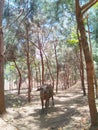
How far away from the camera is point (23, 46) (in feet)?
82.0

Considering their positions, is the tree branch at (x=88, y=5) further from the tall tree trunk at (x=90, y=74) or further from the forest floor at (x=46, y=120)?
the forest floor at (x=46, y=120)

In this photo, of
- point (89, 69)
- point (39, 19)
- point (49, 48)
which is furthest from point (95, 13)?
point (49, 48)

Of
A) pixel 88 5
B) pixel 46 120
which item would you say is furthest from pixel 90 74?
pixel 46 120

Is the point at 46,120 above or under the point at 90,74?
under

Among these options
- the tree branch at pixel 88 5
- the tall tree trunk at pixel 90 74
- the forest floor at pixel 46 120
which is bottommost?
the forest floor at pixel 46 120

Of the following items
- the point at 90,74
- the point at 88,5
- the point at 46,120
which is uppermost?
the point at 88,5

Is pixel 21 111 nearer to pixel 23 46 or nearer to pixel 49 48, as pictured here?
pixel 23 46

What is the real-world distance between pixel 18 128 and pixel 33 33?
1456 cm

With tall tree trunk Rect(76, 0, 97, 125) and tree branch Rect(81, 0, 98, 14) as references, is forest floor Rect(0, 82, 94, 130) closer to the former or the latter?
tall tree trunk Rect(76, 0, 97, 125)

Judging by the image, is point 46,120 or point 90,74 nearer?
point 90,74

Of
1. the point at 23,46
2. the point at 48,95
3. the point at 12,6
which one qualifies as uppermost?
the point at 12,6

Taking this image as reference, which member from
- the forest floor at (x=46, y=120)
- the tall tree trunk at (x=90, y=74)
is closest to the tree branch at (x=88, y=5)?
the tall tree trunk at (x=90, y=74)

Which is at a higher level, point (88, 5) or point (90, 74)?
point (88, 5)

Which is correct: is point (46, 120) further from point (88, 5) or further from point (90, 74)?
point (88, 5)
